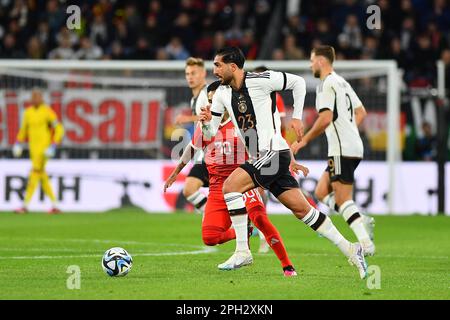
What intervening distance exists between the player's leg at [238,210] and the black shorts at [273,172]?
0.09m

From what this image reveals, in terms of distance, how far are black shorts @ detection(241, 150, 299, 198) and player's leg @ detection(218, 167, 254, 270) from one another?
86mm

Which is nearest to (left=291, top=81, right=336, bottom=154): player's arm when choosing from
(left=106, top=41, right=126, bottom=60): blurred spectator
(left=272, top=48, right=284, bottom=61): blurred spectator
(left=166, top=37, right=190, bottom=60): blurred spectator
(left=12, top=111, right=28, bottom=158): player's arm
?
(left=12, top=111, right=28, bottom=158): player's arm

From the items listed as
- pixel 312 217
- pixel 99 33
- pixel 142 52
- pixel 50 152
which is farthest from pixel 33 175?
pixel 312 217

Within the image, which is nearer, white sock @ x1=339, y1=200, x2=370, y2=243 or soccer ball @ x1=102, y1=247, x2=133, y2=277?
soccer ball @ x1=102, y1=247, x2=133, y2=277

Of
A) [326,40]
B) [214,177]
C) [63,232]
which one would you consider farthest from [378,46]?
[214,177]

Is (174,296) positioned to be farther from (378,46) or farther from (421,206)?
(378,46)

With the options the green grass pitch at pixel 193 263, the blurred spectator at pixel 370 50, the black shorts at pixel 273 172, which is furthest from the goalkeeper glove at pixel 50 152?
the black shorts at pixel 273 172

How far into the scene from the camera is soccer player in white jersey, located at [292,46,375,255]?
490 inches

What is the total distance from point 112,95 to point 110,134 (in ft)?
2.62

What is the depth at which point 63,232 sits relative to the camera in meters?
15.8

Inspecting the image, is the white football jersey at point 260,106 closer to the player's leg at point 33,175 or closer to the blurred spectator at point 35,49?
the player's leg at point 33,175

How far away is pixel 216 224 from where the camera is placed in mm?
10617

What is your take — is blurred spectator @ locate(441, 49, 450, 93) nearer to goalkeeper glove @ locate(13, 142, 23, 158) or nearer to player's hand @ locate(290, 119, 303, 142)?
goalkeeper glove @ locate(13, 142, 23, 158)
